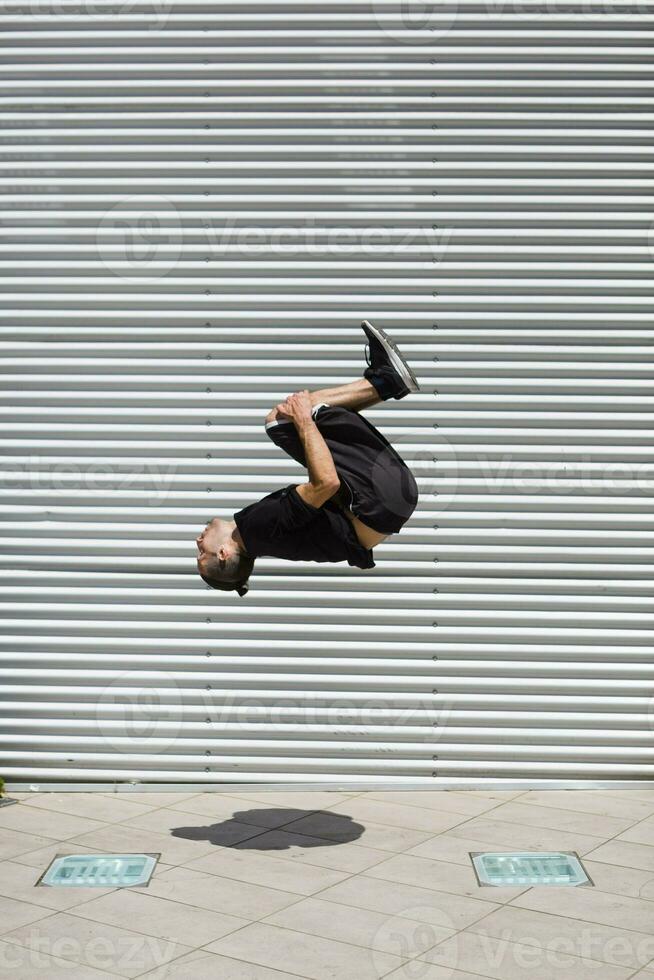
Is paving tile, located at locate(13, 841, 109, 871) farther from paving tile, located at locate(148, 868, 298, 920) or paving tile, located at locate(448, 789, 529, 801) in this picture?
paving tile, located at locate(448, 789, 529, 801)

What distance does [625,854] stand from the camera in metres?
5.68

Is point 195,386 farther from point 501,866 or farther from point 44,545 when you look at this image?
point 501,866

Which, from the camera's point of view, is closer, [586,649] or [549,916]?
[549,916]

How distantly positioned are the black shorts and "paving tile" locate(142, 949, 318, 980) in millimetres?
1780

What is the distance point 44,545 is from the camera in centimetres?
689

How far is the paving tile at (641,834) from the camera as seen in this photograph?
5.90 metres

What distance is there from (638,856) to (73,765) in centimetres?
314

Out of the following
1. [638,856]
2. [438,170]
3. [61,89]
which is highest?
[61,89]

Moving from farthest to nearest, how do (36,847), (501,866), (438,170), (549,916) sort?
(438,170), (36,847), (501,866), (549,916)

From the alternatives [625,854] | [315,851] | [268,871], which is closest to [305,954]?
[268,871]

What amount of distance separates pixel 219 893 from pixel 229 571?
1.39 metres

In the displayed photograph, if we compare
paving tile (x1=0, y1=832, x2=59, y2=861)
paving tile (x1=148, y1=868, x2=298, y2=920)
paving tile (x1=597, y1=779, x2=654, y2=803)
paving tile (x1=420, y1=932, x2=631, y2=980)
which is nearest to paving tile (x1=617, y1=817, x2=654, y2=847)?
paving tile (x1=597, y1=779, x2=654, y2=803)

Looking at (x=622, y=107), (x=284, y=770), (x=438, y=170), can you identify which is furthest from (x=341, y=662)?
(x=622, y=107)

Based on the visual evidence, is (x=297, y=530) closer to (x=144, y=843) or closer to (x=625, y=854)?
(x=144, y=843)
